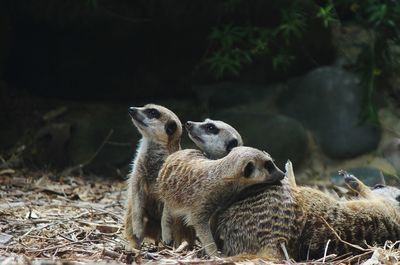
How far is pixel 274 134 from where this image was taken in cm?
689

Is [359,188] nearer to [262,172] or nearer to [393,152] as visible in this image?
[262,172]

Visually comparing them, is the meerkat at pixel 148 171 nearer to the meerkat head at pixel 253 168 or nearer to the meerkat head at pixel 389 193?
the meerkat head at pixel 253 168

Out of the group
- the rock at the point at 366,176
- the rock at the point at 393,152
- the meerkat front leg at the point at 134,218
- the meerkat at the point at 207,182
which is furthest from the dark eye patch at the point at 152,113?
the rock at the point at 393,152

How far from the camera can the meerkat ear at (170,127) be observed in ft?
13.5

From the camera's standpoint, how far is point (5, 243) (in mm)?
3617

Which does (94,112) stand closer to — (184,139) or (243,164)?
(184,139)

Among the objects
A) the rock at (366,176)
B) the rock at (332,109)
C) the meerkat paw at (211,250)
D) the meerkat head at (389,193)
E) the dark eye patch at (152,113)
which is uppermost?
the dark eye patch at (152,113)

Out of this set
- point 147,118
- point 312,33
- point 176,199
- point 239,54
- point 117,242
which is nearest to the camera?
point 176,199

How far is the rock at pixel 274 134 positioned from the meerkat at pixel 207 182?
323 centimetres

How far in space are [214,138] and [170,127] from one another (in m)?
0.25

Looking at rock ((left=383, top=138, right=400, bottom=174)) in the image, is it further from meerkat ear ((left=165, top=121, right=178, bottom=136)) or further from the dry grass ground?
meerkat ear ((left=165, top=121, right=178, bottom=136))

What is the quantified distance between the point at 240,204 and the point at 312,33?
13.1 feet

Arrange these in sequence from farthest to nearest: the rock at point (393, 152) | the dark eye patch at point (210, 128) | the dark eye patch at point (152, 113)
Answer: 1. the rock at point (393, 152)
2. the dark eye patch at point (152, 113)
3. the dark eye patch at point (210, 128)

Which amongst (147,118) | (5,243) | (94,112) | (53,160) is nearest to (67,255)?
(5,243)
